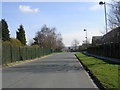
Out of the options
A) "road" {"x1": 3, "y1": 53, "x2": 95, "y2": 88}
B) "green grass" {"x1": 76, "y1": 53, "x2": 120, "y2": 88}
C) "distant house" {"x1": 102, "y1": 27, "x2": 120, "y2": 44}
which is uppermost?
"distant house" {"x1": 102, "y1": 27, "x2": 120, "y2": 44}

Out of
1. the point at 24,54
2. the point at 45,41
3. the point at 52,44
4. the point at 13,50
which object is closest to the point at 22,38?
the point at 45,41

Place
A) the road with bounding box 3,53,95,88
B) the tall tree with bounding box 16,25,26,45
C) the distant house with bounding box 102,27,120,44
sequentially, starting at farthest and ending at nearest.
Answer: the tall tree with bounding box 16,25,26,45, the distant house with bounding box 102,27,120,44, the road with bounding box 3,53,95,88

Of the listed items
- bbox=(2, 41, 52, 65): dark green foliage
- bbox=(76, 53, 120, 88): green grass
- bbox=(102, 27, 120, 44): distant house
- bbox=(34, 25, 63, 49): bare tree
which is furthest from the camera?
bbox=(34, 25, 63, 49): bare tree

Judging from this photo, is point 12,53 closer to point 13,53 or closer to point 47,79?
point 13,53

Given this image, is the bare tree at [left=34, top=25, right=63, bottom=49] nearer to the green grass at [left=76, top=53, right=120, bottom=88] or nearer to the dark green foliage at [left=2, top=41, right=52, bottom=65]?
the dark green foliage at [left=2, top=41, right=52, bottom=65]

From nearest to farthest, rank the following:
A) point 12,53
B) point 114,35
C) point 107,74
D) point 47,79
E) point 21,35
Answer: point 47,79 < point 107,74 < point 12,53 < point 114,35 < point 21,35

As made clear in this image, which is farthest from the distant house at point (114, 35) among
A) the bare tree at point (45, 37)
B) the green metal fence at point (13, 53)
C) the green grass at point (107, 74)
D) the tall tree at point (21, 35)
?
the bare tree at point (45, 37)

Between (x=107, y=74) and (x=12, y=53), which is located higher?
(x=12, y=53)

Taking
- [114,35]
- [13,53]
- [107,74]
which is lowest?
[107,74]

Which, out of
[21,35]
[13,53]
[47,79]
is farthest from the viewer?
[21,35]

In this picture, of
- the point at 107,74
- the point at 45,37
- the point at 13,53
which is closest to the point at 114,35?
the point at 13,53

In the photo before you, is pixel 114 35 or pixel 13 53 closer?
pixel 13 53

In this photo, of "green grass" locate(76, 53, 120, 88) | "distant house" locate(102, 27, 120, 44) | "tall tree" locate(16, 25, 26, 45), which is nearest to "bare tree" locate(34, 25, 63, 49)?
"tall tree" locate(16, 25, 26, 45)

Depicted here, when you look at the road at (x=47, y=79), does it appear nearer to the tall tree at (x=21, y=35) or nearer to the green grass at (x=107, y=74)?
the green grass at (x=107, y=74)
